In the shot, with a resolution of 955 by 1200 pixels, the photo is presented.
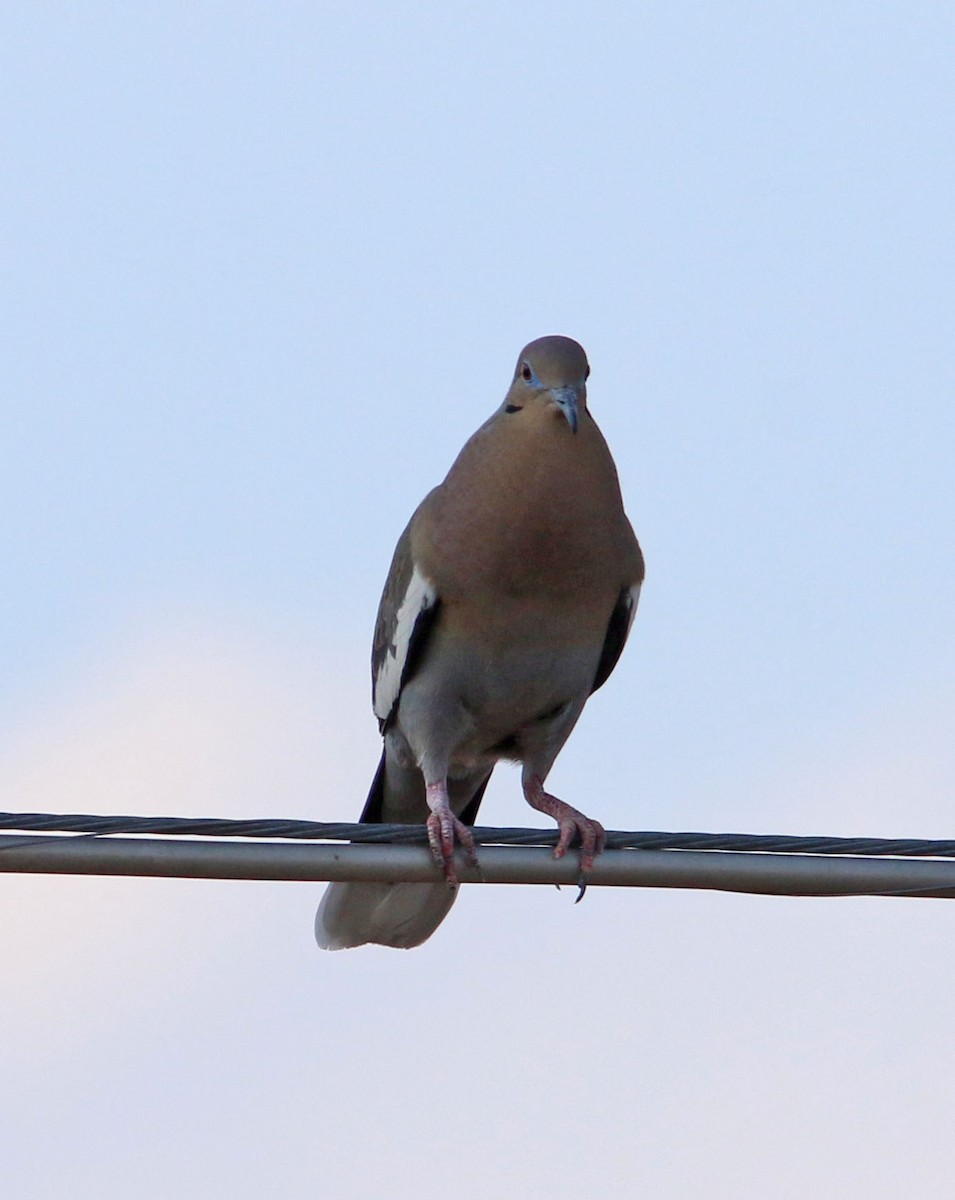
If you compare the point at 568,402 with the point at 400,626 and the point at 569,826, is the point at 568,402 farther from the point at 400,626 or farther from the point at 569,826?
the point at 569,826

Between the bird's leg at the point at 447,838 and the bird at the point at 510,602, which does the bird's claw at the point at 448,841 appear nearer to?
the bird's leg at the point at 447,838

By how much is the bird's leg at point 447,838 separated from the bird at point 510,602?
0.16 metres

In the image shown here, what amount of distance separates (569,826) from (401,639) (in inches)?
37.6

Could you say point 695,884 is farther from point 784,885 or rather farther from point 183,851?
point 183,851

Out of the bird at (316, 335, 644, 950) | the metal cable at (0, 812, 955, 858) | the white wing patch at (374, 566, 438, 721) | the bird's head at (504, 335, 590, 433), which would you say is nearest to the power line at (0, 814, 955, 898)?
the metal cable at (0, 812, 955, 858)

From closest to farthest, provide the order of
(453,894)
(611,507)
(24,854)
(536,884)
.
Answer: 1. (24,854)
2. (536,884)
3. (611,507)
4. (453,894)

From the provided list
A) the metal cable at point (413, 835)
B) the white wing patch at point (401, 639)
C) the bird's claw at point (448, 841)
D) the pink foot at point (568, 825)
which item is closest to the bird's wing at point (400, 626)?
the white wing patch at point (401, 639)

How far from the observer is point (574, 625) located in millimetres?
5730

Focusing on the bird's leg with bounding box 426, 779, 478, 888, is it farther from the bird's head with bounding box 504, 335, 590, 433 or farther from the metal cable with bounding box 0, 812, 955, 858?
the bird's head with bounding box 504, 335, 590, 433

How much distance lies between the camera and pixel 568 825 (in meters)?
5.19

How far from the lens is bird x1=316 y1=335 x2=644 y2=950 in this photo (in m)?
5.61

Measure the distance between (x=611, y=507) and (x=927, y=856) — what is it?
6.20ft

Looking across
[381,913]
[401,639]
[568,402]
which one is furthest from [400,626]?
[381,913]

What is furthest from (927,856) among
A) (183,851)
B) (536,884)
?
(183,851)
